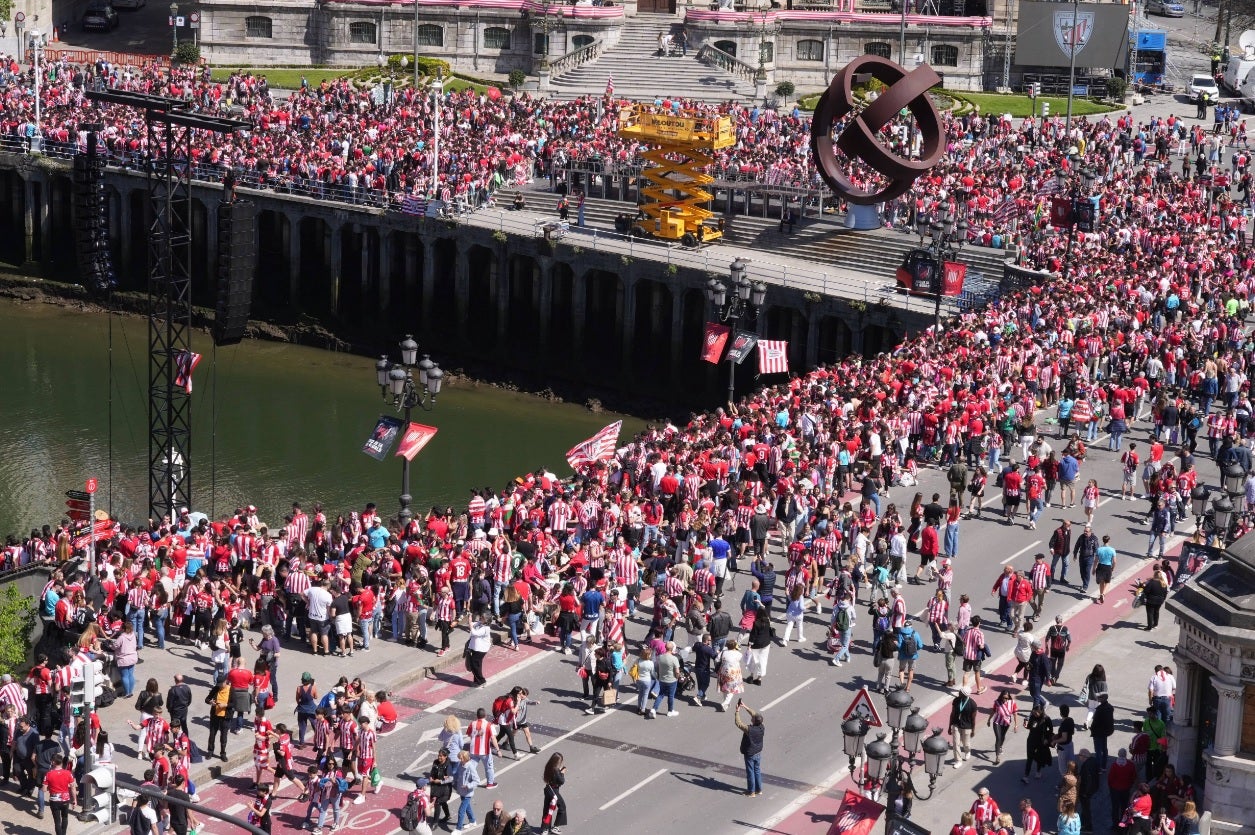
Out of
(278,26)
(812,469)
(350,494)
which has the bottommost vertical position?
(350,494)

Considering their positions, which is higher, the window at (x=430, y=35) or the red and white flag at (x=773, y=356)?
the window at (x=430, y=35)

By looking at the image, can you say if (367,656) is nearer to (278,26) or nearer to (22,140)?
(22,140)

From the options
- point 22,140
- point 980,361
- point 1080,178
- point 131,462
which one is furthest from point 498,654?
point 22,140

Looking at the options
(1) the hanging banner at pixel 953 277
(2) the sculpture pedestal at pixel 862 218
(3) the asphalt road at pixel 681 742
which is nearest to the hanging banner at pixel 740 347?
(1) the hanging banner at pixel 953 277

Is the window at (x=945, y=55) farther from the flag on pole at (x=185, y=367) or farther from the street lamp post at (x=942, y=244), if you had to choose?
the flag on pole at (x=185, y=367)

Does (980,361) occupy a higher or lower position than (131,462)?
higher

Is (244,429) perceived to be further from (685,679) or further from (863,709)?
(863,709)

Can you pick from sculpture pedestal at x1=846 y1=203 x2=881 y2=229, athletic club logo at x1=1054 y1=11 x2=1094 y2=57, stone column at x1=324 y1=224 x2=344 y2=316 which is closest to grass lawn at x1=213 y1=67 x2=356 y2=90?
stone column at x1=324 y1=224 x2=344 y2=316

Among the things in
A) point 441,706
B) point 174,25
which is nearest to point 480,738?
point 441,706

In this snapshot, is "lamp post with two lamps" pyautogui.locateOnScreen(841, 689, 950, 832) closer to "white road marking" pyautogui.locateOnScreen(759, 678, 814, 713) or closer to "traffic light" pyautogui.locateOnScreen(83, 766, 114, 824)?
"white road marking" pyautogui.locateOnScreen(759, 678, 814, 713)
